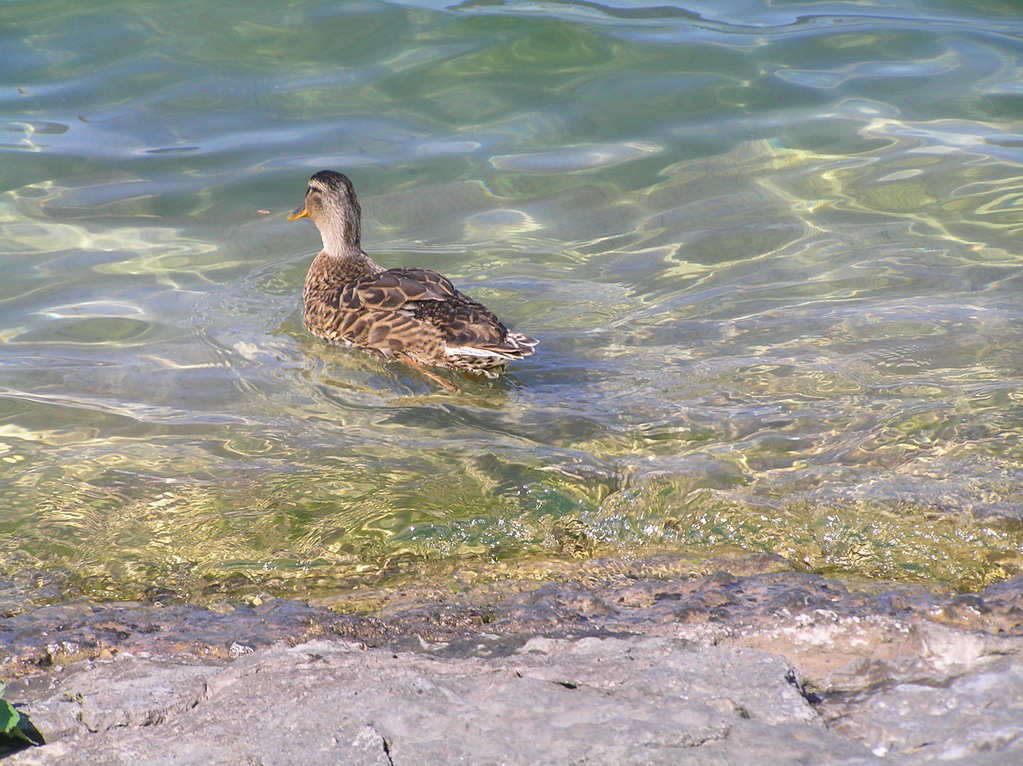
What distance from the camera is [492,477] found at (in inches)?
193

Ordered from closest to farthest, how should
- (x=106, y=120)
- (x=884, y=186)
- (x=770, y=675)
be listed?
(x=770, y=675) → (x=884, y=186) → (x=106, y=120)

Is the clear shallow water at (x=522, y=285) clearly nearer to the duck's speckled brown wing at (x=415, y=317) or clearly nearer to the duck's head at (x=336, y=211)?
the duck's speckled brown wing at (x=415, y=317)

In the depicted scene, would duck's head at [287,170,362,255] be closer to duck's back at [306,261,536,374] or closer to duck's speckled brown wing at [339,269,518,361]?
duck's back at [306,261,536,374]

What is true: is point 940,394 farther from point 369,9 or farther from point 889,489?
point 369,9

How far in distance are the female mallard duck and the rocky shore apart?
241 cm

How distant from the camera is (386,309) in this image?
664cm

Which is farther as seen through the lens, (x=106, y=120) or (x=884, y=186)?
(x=106, y=120)

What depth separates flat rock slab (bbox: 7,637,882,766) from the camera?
2508 millimetres

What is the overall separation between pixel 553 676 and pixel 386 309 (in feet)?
13.1

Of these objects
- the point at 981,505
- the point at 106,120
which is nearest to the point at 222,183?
the point at 106,120

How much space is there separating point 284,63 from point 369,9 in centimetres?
122

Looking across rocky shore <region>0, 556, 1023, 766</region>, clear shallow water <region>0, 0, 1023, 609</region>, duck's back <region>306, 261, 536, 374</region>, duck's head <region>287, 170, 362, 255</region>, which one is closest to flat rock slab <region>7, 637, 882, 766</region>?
rocky shore <region>0, 556, 1023, 766</region>

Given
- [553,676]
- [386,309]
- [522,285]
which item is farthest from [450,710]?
[522,285]

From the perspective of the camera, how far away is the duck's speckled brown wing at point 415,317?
6129mm
